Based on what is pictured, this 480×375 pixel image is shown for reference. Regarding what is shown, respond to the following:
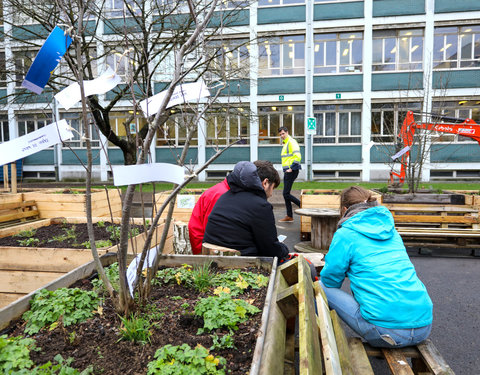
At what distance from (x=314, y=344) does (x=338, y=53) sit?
68.5ft

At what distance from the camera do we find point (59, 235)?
4.59 m

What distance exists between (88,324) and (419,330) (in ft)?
6.53

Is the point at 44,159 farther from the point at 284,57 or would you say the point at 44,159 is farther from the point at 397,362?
the point at 397,362

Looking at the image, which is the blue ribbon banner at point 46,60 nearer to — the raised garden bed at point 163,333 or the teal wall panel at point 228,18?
the raised garden bed at point 163,333

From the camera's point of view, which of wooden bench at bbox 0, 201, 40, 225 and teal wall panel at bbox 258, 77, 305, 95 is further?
teal wall panel at bbox 258, 77, 305, 95

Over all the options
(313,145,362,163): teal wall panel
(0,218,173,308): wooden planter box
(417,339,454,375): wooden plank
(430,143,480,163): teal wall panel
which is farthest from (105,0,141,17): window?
(430,143,480,163): teal wall panel

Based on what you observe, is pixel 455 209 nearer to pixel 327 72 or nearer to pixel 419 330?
pixel 419 330

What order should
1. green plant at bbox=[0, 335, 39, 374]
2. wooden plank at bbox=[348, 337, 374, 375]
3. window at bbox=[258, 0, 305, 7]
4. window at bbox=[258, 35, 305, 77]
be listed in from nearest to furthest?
green plant at bbox=[0, 335, 39, 374], wooden plank at bbox=[348, 337, 374, 375], window at bbox=[258, 0, 305, 7], window at bbox=[258, 35, 305, 77]

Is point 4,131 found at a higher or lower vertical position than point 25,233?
higher

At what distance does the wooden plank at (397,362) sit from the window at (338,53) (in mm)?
19723

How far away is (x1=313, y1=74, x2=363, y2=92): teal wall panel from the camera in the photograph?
19469 millimetres

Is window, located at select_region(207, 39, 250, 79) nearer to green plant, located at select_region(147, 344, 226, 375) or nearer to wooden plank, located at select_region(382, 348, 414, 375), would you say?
green plant, located at select_region(147, 344, 226, 375)

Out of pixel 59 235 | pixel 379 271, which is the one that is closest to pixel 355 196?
pixel 379 271

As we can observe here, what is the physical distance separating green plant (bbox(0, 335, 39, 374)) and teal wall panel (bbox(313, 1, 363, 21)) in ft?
69.5
